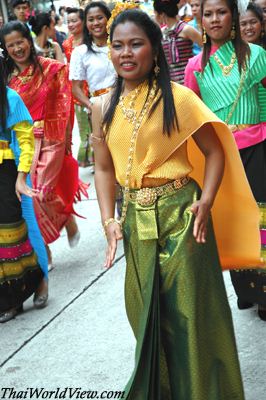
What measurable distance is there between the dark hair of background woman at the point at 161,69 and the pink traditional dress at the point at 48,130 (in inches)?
96.9

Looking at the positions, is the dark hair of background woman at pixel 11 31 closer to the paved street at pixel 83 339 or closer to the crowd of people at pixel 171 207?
the paved street at pixel 83 339

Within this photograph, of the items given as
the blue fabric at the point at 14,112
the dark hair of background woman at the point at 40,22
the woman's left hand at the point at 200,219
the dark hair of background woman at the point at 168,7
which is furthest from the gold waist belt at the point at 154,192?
the dark hair of background woman at the point at 40,22

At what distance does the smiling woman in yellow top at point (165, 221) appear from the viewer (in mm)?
3133

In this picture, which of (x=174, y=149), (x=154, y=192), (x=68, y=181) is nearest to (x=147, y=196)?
(x=154, y=192)

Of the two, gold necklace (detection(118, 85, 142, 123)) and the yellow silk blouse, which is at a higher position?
gold necklace (detection(118, 85, 142, 123))

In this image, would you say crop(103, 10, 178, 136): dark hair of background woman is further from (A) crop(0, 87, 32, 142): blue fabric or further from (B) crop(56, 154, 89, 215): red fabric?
(B) crop(56, 154, 89, 215): red fabric

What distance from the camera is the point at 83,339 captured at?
4.54m

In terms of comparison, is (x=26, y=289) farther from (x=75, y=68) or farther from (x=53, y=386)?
(x=75, y=68)

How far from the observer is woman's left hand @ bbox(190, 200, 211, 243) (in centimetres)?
313

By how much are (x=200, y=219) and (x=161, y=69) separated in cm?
60

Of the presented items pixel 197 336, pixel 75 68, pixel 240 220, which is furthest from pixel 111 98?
pixel 75 68

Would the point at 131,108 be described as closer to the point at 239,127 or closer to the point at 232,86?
the point at 232,86

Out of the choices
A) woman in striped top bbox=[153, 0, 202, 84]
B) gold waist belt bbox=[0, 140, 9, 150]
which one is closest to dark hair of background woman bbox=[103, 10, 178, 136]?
gold waist belt bbox=[0, 140, 9, 150]

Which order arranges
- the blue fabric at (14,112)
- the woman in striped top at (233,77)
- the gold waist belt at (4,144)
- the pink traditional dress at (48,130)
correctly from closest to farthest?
the woman in striped top at (233,77)
the blue fabric at (14,112)
the gold waist belt at (4,144)
the pink traditional dress at (48,130)
